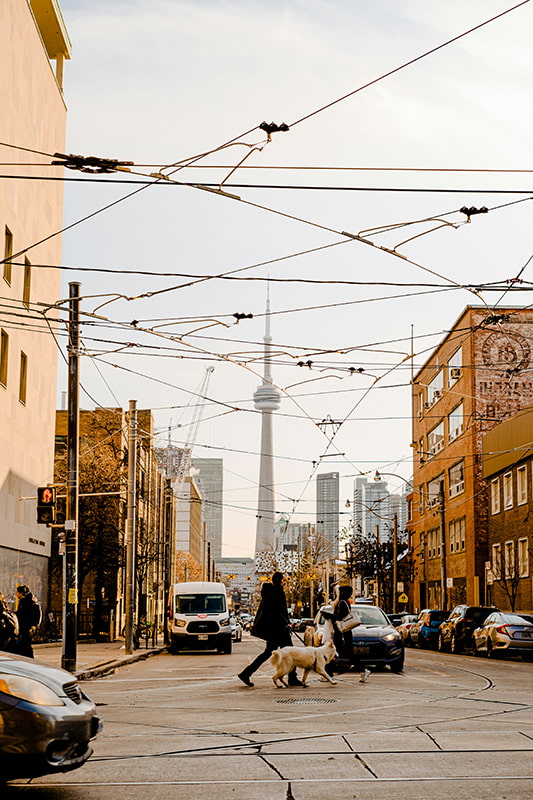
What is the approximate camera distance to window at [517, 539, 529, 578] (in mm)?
46550

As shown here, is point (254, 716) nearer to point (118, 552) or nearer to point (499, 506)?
point (118, 552)

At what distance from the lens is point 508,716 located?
13234mm

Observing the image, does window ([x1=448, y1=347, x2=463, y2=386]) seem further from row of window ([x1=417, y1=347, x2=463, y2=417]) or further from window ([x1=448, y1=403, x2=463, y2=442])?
window ([x1=448, y1=403, x2=463, y2=442])

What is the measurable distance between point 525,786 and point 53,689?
3.66 meters

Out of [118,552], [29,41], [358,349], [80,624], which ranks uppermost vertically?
[29,41]

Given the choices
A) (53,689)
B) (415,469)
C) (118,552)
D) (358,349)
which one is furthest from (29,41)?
(415,469)

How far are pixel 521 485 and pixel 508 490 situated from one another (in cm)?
251

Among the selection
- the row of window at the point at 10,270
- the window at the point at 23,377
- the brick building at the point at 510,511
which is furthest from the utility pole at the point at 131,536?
the brick building at the point at 510,511

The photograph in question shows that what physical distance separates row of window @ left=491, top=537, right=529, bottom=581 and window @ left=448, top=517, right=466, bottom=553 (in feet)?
26.7

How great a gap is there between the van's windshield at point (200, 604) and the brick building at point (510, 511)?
49.8ft

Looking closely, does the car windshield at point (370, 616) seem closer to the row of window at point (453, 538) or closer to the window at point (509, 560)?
the window at point (509, 560)

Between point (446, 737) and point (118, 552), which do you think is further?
point (118, 552)

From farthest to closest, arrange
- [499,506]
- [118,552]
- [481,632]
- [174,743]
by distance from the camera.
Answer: [499,506] → [118,552] → [481,632] → [174,743]

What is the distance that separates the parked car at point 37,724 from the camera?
7.49 metres
